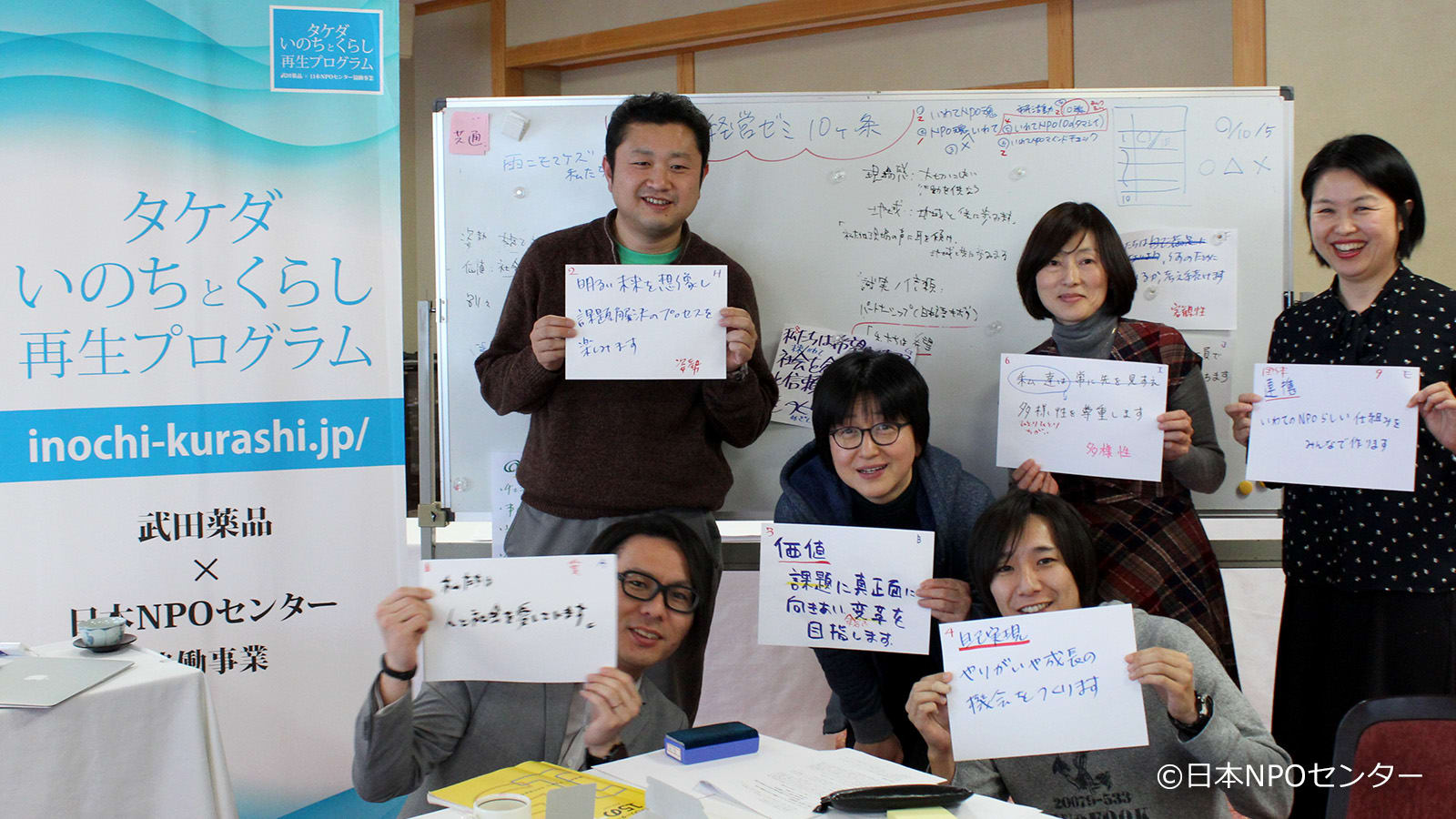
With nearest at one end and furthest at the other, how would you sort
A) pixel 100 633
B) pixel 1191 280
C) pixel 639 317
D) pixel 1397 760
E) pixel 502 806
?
pixel 502 806 → pixel 1397 760 → pixel 100 633 → pixel 639 317 → pixel 1191 280

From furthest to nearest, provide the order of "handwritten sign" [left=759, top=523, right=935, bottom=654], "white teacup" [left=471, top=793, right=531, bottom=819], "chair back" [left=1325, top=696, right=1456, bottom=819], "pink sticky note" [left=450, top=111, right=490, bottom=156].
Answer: "pink sticky note" [left=450, top=111, right=490, bottom=156]
"handwritten sign" [left=759, top=523, right=935, bottom=654]
"chair back" [left=1325, top=696, right=1456, bottom=819]
"white teacup" [left=471, top=793, right=531, bottom=819]

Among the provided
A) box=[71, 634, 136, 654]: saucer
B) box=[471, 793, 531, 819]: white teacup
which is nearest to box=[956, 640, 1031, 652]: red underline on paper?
box=[471, 793, 531, 819]: white teacup

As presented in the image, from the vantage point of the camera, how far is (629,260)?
93.2 inches

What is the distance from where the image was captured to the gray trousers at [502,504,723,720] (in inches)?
88.0

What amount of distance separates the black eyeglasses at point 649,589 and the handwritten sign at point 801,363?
1.07 m

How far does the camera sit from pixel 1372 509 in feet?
6.56

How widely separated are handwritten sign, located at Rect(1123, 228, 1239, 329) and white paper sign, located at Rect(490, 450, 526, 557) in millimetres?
1675

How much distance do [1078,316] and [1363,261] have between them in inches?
21.3

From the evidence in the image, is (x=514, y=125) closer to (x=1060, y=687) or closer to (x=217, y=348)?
(x=217, y=348)

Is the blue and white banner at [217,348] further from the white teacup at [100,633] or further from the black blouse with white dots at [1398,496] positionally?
the black blouse with white dots at [1398,496]

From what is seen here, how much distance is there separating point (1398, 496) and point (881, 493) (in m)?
0.98

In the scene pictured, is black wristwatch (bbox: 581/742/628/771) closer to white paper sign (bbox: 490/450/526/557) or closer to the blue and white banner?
the blue and white banner

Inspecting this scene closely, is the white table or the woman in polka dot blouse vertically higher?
the woman in polka dot blouse

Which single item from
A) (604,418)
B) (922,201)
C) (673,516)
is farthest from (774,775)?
(922,201)
